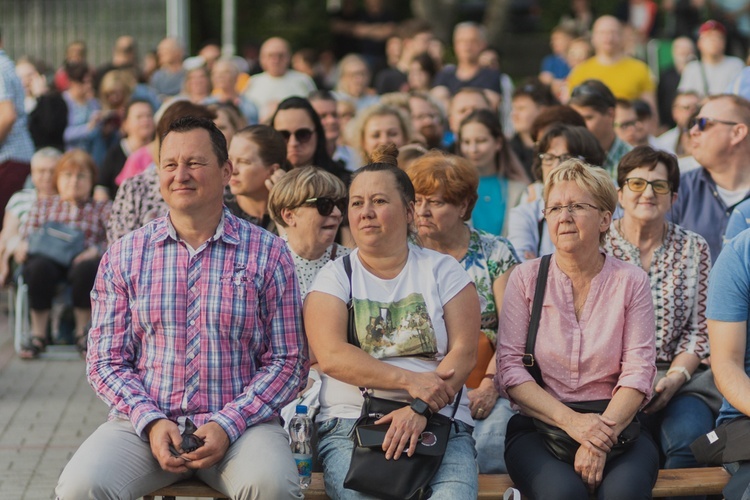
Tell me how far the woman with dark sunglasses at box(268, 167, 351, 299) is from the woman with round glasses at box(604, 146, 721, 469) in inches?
52.6

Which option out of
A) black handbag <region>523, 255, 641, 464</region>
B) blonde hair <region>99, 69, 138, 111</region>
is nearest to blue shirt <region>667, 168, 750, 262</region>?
black handbag <region>523, 255, 641, 464</region>

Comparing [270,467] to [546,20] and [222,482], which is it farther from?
[546,20]

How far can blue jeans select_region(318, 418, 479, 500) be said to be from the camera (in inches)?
169

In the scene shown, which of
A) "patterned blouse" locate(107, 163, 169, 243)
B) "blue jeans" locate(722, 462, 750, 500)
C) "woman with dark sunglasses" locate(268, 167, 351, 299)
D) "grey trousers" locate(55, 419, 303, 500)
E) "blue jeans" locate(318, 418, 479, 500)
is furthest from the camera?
"patterned blouse" locate(107, 163, 169, 243)

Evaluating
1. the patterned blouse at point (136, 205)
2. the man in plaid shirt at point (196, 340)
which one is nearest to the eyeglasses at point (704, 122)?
the man in plaid shirt at point (196, 340)

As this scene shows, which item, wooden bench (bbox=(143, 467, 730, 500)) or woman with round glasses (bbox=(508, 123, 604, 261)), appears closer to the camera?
wooden bench (bbox=(143, 467, 730, 500))

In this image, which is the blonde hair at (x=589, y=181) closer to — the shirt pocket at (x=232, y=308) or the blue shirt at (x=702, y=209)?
the shirt pocket at (x=232, y=308)

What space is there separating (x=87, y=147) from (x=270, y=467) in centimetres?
821

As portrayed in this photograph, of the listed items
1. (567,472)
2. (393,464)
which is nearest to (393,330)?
(393,464)

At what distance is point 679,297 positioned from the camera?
5414 mm

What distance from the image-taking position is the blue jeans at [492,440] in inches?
199

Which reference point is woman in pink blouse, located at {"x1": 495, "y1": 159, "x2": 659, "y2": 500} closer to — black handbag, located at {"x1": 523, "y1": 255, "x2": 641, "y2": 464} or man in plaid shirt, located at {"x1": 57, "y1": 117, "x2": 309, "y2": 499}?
black handbag, located at {"x1": 523, "y1": 255, "x2": 641, "y2": 464}

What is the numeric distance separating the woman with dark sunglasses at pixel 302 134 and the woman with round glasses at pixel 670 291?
204 centimetres

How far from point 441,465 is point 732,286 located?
Result: 137cm
